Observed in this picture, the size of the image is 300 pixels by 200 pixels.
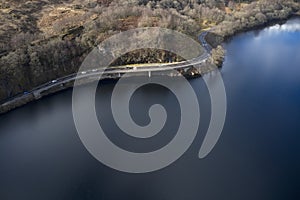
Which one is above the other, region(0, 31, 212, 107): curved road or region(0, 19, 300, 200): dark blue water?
region(0, 19, 300, 200): dark blue water

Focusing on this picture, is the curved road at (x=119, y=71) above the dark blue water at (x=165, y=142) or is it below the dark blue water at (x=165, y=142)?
below

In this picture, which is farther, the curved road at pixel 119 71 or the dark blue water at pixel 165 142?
the curved road at pixel 119 71

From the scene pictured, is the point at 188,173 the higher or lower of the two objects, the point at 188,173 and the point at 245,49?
the higher

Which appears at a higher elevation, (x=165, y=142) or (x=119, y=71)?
(x=165, y=142)

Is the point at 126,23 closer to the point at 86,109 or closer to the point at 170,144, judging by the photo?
the point at 86,109

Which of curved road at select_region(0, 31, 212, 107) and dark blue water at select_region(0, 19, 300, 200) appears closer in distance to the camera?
dark blue water at select_region(0, 19, 300, 200)

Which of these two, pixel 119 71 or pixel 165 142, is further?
pixel 119 71

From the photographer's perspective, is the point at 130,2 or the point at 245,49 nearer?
the point at 245,49

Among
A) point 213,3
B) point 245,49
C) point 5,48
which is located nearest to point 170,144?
point 5,48
